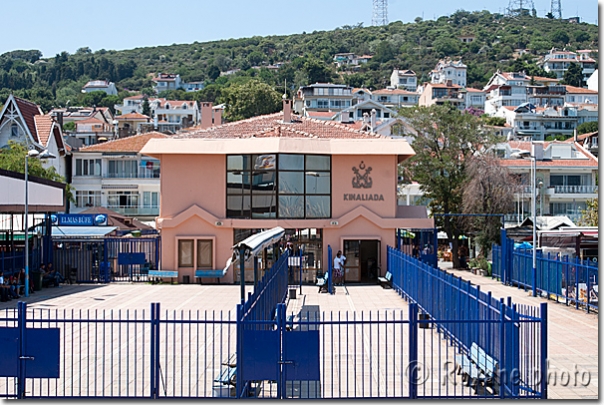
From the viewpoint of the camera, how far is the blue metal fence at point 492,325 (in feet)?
38.8

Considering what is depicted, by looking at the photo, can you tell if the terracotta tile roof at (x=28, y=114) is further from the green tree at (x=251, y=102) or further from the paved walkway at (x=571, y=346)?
the green tree at (x=251, y=102)

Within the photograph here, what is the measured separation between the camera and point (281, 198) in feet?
115

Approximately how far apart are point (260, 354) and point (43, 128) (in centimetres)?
5106

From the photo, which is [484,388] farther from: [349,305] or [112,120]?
[112,120]

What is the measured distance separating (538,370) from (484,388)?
925mm

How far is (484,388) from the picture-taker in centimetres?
1226

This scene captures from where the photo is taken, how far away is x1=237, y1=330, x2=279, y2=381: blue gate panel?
38.3 feet

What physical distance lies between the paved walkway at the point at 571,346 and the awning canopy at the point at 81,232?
2146 centimetres

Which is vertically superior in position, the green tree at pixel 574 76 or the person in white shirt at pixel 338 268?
the green tree at pixel 574 76

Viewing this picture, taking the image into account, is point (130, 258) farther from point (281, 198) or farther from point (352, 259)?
point (352, 259)

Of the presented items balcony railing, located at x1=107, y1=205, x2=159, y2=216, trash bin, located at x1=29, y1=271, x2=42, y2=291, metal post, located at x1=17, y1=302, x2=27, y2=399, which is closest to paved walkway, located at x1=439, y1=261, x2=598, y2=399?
metal post, located at x1=17, y1=302, x2=27, y2=399

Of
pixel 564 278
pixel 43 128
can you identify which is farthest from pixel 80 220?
Answer: pixel 564 278

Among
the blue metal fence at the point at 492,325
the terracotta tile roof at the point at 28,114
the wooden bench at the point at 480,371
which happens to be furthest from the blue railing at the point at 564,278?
the terracotta tile roof at the point at 28,114

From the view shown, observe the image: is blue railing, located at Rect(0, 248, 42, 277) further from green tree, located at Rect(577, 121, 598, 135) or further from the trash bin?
green tree, located at Rect(577, 121, 598, 135)
